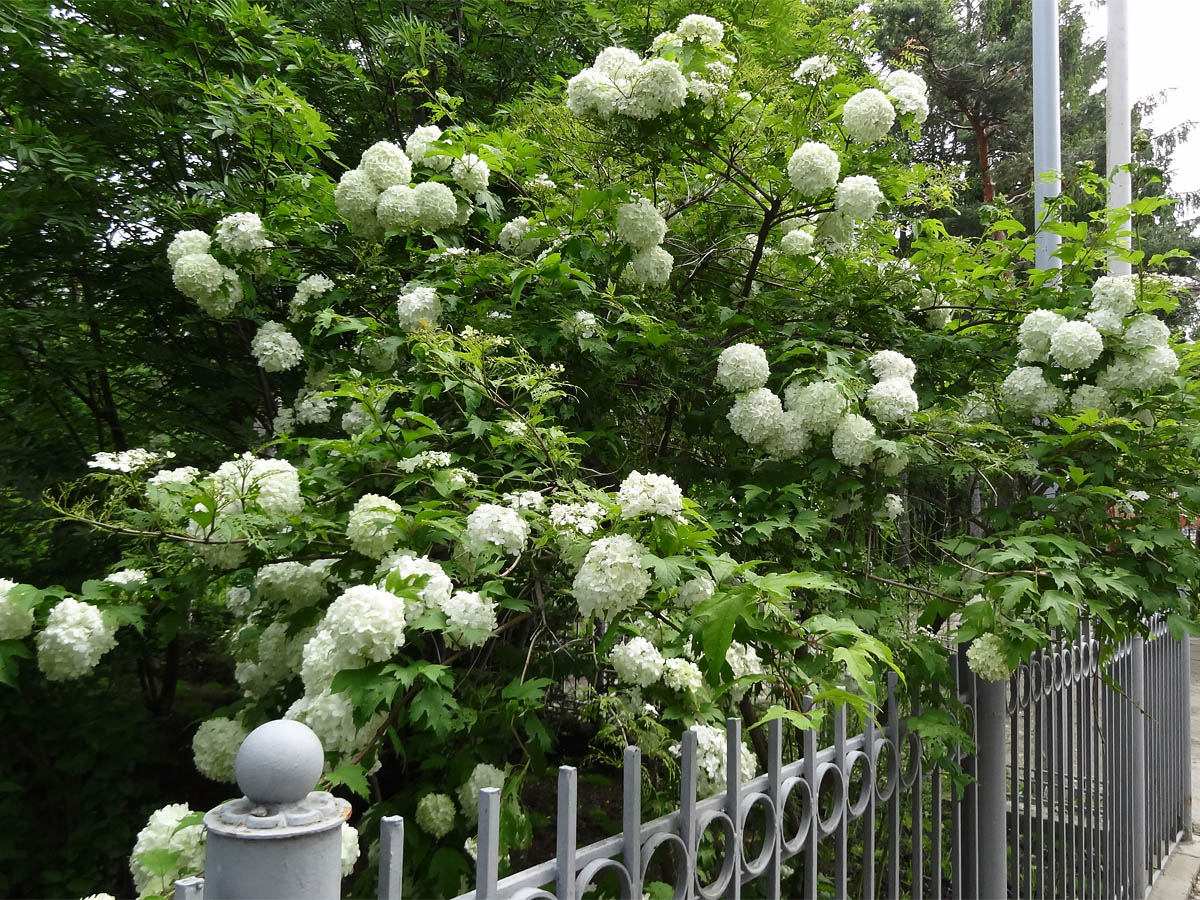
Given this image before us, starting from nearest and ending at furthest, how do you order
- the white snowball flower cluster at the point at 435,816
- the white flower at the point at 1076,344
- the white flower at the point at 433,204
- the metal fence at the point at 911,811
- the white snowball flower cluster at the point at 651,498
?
the metal fence at the point at 911,811 < the white snowball flower cluster at the point at 651,498 < the white snowball flower cluster at the point at 435,816 < the white flower at the point at 1076,344 < the white flower at the point at 433,204

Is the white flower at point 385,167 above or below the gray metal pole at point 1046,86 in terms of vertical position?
below

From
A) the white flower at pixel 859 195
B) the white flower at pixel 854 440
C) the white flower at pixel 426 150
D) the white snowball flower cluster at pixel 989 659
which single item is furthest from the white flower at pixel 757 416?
the white flower at pixel 426 150

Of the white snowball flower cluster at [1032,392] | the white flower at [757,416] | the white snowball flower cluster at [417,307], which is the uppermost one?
the white snowball flower cluster at [417,307]

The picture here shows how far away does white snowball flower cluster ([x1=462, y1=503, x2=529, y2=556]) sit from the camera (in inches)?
73.4

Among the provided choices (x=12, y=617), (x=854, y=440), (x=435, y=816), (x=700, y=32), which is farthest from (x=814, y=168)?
(x=12, y=617)

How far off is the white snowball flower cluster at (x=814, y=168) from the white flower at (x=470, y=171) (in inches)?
44.8

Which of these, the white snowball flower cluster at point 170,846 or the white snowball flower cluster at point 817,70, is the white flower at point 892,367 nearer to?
the white snowball flower cluster at point 817,70

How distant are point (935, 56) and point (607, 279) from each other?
18054 millimetres

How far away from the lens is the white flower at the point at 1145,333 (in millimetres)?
2787

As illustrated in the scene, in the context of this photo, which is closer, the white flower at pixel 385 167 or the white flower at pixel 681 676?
the white flower at pixel 681 676

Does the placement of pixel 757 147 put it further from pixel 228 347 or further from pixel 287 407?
pixel 228 347

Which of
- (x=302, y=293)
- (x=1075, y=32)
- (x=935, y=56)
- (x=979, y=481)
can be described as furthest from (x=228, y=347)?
(x=1075, y=32)

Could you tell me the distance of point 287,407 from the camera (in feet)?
12.0

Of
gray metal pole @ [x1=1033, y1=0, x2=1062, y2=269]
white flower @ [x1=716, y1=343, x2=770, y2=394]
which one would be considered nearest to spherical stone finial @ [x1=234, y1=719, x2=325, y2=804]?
white flower @ [x1=716, y1=343, x2=770, y2=394]
